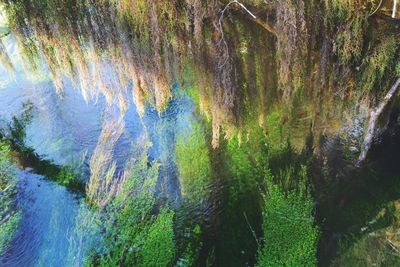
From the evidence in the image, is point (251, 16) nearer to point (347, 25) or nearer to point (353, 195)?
point (347, 25)

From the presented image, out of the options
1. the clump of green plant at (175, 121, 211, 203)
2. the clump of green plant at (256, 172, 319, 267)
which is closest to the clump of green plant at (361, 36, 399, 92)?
the clump of green plant at (256, 172, 319, 267)

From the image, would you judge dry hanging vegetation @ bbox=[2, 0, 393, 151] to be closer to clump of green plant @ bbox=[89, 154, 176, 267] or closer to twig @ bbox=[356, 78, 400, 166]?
twig @ bbox=[356, 78, 400, 166]

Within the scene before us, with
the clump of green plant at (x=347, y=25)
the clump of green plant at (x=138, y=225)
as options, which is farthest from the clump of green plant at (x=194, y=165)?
the clump of green plant at (x=347, y=25)

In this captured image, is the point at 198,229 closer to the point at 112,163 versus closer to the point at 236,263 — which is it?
the point at 236,263

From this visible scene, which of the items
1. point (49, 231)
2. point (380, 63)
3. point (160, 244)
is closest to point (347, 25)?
point (380, 63)

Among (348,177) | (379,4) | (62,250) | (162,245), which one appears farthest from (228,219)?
(379,4)

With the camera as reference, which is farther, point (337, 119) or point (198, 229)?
point (198, 229)

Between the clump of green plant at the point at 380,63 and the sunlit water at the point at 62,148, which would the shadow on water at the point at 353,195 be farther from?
the sunlit water at the point at 62,148

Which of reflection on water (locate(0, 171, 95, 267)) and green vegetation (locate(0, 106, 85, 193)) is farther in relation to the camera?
green vegetation (locate(0, 106, 85, 193))
